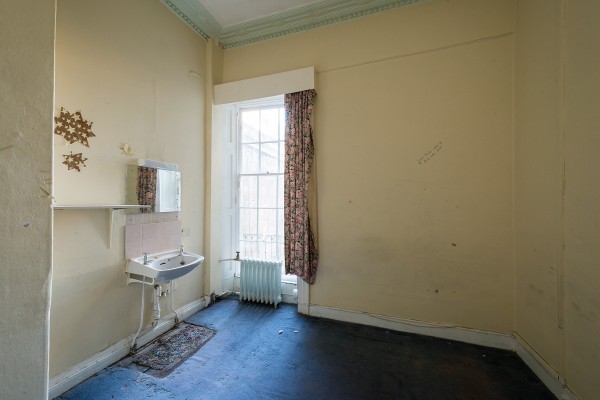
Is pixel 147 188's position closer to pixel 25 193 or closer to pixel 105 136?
pixel 105 136

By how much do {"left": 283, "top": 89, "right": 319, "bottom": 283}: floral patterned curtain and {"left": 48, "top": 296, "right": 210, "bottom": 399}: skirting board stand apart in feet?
4.61

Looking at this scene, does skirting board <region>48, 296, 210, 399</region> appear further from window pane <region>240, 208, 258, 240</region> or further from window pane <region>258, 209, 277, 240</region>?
window pane <region>258, 209, 277, 240</region>

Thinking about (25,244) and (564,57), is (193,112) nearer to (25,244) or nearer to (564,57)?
(25,244)

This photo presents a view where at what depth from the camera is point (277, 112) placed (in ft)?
10.8

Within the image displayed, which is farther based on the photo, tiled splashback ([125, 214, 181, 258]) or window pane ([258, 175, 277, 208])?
window pane ([258, 175, 277, 208])

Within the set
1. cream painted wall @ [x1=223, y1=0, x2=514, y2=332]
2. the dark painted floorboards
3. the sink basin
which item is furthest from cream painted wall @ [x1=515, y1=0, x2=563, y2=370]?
the sink basin

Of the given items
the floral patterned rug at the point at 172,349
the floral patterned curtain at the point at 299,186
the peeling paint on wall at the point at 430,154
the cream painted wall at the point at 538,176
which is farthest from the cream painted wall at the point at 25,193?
the cream painted wall at the point at 538,176

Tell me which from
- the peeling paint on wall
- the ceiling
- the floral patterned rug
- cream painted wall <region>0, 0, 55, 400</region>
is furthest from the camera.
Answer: the ceiling

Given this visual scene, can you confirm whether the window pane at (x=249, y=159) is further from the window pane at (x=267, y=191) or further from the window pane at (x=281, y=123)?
the window pane at (x=281, y=123)

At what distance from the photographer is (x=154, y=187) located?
95.2 inches

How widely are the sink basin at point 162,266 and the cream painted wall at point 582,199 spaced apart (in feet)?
9.53

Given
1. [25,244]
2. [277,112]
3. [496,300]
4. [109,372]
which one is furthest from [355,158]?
[109,372]

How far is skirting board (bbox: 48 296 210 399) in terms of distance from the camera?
1.72 m

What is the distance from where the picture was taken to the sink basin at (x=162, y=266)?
2.09 m
